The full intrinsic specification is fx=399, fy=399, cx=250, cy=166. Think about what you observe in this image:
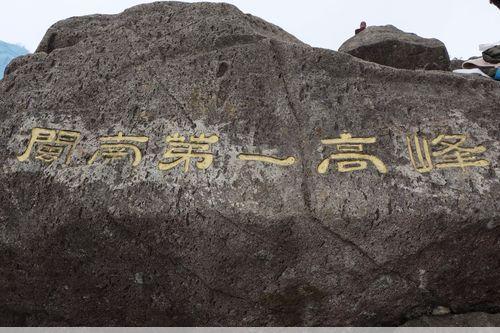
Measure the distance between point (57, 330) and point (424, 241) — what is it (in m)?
2.88

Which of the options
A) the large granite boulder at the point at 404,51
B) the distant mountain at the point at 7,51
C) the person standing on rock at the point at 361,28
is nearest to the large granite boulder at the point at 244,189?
the large granite boulder at the point at 404,51

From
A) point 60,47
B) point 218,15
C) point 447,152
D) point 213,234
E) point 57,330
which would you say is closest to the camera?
point 213,234

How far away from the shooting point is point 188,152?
112 inches

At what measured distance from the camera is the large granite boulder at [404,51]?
220 inches

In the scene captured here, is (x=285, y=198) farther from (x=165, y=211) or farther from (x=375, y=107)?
(x=375, y=107)

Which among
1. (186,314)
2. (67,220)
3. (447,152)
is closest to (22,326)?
(67,220)

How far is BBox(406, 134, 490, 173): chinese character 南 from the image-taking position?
2.86m

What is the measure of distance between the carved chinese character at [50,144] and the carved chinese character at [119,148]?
8.8 inches

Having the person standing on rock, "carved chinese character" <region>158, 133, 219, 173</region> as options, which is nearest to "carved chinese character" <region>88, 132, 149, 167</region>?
"carved chinese character" <region>158, 133, 219, 173</region>

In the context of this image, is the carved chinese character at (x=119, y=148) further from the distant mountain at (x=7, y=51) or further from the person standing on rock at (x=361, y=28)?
the distant mountain at (x=7, y=51)

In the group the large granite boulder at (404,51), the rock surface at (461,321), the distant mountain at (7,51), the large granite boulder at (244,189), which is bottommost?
the rock surface at (461,321)

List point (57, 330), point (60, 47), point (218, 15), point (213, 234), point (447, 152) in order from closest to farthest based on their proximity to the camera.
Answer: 1. point (213, 234)
2. point (447, 152)
3. point (57, 330)
4. point (218, 15)
5. point (60, 47)

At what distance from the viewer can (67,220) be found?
9.00 ft

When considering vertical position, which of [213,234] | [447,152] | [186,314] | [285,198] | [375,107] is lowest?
[186,314]
